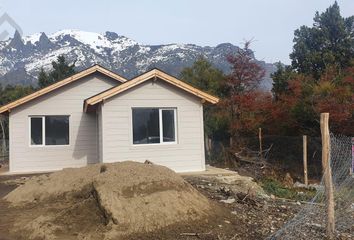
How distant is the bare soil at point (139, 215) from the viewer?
7.75 metres

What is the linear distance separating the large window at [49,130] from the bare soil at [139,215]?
8.66 meters

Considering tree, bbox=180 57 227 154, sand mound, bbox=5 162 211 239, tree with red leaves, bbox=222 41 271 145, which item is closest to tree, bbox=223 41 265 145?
tree with red leaves, bbox=222 41 271 145

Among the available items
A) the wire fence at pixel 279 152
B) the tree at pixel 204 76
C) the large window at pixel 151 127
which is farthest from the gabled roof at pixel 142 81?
the tree at pixel 204 76

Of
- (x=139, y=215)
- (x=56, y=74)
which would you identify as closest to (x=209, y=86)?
(x=56, y=74)

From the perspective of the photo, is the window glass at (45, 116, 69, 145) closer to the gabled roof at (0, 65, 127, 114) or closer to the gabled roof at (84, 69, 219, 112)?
the gabled roof at (0, 65, 127, 114)

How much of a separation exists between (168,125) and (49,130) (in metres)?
5.43

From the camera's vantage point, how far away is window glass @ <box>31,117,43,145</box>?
18.7 metres

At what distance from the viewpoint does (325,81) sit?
22.1 meters

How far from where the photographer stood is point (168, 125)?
1645 cm

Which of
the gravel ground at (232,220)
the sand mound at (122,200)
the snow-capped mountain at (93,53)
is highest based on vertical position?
the snow-capped mountain at (93,53)

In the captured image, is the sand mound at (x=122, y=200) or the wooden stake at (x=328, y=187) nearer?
the wooden stake at (x=328, y=187)

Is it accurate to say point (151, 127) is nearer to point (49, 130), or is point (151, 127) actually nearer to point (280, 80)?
point (49, 130)

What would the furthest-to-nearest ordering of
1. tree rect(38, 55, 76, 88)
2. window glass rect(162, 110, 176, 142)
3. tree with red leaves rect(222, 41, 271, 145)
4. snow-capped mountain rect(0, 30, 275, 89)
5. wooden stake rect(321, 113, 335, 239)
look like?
snow-capped mountain rect(0, 30, 275, 89), tree rect(38, 55, 76, 88), tree with red leaves rect(222, 41, 271, 145), window glass rect(162, 110, 176, 142), wooden stake rect(321, 113, 335, 239)

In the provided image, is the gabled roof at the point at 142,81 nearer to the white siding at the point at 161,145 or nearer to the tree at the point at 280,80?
the white siding at the point at 161,145
